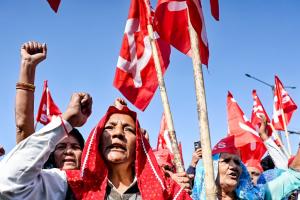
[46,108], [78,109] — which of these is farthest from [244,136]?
[78,109]

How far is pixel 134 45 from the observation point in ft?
17.3

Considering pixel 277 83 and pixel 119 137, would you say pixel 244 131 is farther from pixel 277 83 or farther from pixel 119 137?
pixel 119 137

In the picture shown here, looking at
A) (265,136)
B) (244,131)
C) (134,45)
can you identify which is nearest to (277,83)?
(244,131)

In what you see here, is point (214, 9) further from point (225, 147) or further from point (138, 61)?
point (138, 61)

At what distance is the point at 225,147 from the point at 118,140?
1854 mm

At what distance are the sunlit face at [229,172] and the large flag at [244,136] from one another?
2.45 m

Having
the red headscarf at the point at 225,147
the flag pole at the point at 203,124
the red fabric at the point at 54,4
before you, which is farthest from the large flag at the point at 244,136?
the flag pole at the point at 203,124

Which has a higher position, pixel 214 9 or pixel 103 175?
pixel 214 9

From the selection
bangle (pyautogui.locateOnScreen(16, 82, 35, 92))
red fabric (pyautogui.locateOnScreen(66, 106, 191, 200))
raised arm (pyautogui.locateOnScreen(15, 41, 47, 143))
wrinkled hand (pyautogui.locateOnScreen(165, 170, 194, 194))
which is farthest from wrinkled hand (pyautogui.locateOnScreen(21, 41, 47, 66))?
wrinkled hand (pyautogui.locateOnScreen(165, 170, 194, 194))

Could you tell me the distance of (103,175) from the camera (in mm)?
2699

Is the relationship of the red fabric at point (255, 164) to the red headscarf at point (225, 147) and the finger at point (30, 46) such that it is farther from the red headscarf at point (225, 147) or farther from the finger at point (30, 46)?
the finger at point (30, 46)

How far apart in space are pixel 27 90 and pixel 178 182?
46.2 inches

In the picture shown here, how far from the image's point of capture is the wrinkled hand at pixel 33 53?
2.48m

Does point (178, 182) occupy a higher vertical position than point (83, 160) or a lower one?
Result: lower
